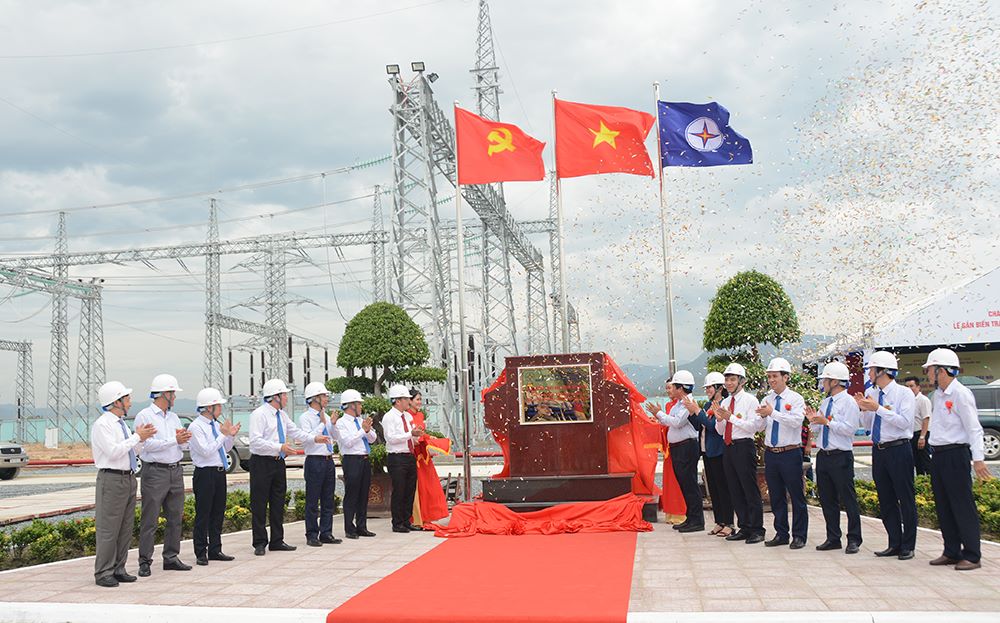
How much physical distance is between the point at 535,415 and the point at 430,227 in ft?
30.9

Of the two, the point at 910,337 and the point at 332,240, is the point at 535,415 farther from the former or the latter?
the point at 332,240

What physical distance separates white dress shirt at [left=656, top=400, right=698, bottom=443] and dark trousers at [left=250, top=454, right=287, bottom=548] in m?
4.27

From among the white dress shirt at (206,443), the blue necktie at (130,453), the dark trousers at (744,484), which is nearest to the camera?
the blue necktie at (130,453)

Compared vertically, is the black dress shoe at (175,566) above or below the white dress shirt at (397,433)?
below

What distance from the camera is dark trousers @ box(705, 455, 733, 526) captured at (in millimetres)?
9156

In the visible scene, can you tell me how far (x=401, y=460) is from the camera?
10094mm

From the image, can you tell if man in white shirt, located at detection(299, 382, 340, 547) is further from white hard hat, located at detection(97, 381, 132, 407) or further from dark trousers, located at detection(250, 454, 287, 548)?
white hard hat, located at detection(97, 381, 132, 407)

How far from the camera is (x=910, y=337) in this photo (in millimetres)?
20672

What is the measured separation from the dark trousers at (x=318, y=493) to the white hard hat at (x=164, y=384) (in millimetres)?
1892

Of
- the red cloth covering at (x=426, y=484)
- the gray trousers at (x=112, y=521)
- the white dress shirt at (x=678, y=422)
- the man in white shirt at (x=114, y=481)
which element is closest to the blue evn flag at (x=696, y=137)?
the white dress shirt at (x=678, y=422)

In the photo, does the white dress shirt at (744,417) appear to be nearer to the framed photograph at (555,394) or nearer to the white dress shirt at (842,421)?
the white dress shirt at (842,421)

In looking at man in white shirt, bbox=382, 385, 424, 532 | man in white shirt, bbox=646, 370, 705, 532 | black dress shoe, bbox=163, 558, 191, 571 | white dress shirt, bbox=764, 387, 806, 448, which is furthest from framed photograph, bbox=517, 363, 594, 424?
black dress shoe, bbox=163, 558, 191, 571

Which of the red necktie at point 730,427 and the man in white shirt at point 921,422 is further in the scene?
the red necktie at point 730,427

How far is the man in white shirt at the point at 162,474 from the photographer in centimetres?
754
